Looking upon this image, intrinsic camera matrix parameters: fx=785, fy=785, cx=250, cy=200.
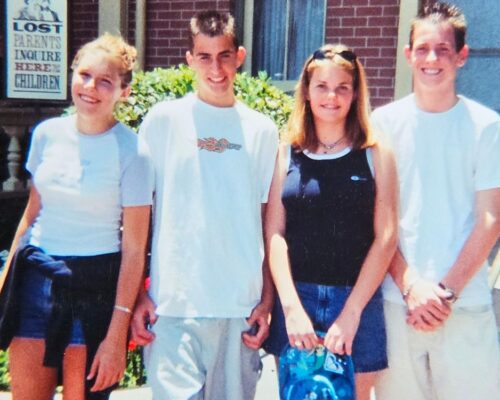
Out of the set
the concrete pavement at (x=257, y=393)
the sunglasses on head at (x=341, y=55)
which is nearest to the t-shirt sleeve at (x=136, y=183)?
the sunglasses on head at (x=341, y=55)

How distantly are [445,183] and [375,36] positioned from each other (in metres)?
4.42

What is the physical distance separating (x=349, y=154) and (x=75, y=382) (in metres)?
1.30

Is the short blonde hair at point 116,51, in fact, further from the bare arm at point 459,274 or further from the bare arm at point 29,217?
the bare arm at point 459,274

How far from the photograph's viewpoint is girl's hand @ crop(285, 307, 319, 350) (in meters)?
2.80

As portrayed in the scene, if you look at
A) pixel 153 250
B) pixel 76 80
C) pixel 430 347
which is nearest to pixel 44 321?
pixel 153 250

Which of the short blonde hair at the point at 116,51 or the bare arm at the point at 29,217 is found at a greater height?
the short blonde hair at the point at 116,51

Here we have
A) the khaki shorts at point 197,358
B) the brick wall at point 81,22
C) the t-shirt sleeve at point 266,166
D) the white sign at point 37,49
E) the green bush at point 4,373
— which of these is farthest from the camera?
the brick wall at point 81,22

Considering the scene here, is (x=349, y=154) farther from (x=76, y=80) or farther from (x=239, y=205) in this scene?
(x=76, y=80)

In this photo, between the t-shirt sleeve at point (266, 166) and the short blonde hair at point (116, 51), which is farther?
the t-shirt sleeve at point (266, 166)

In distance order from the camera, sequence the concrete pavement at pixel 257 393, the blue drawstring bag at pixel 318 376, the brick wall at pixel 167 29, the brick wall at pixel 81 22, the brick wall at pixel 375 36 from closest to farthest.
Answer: the blue drawstring bag at pixel 318 376
the concrete pavement at pixel 257 393
the brick wall at pixel 375 36
the brick wall at pixel 167 29
the brick wall at pixel 81 22

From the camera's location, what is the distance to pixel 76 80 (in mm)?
2875

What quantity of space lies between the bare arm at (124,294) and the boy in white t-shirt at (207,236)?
0.10 metres

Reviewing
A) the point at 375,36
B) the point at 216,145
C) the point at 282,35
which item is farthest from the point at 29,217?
the point at 282,35

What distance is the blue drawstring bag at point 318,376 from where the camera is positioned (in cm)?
279
